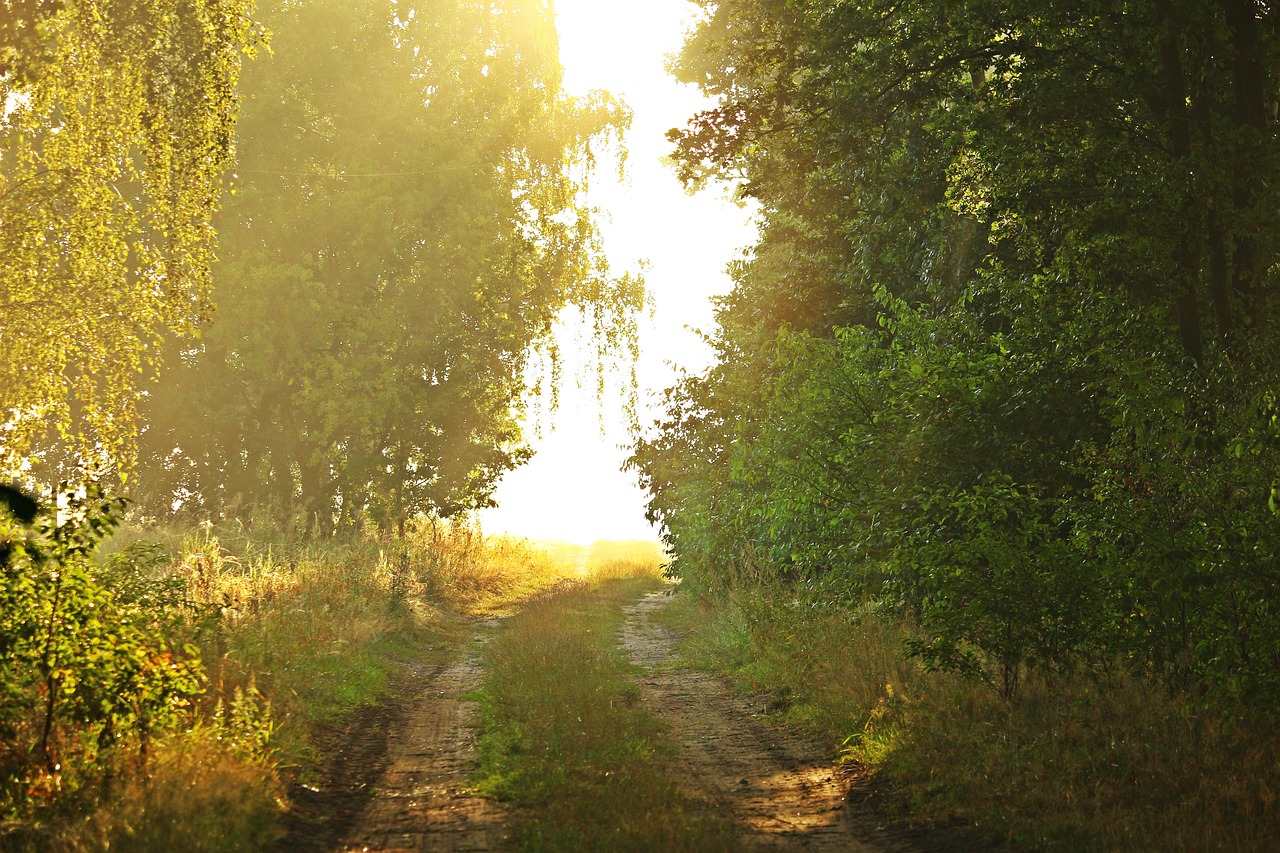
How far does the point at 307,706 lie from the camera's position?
31.1 ft

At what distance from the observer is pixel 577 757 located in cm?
798

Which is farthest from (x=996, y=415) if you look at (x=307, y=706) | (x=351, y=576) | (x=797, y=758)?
(x=351, y=576)

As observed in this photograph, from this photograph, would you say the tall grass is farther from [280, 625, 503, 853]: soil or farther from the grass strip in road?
the grass strip in road

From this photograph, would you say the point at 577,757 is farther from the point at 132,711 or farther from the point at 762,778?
the point at 132,711

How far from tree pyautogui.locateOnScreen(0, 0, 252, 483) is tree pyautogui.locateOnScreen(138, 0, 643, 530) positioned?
11.7 meters

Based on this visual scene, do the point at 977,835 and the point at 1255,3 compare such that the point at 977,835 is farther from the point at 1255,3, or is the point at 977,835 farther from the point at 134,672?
the point at 1255,3

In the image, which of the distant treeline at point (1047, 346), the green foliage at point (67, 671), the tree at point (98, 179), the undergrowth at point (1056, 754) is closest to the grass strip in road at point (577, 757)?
the undergrowth at point (1056, 754)

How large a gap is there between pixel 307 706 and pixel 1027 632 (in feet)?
23.4

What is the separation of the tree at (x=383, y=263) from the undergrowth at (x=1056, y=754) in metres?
16.1

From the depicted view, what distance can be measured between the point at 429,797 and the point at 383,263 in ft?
62.5

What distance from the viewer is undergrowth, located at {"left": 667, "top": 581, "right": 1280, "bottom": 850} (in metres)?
5.93

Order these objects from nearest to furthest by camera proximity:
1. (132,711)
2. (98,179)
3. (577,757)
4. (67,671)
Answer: (67,671)
(132,711)
(577,757)
(98,179)

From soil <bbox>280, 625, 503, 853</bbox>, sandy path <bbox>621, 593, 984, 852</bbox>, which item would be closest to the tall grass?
soil <bbox>280, 625, 503, 853</bbox>

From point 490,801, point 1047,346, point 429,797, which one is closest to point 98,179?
point 429,797
